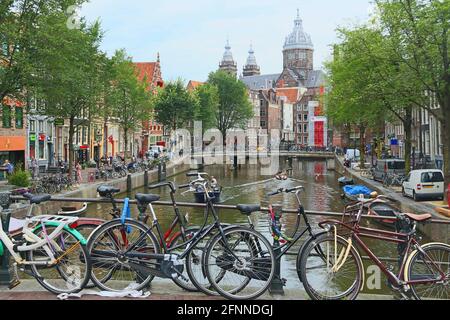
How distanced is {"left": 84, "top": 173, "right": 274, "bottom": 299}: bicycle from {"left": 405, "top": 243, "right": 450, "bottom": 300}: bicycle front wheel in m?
1.60

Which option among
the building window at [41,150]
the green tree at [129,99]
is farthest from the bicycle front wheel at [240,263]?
the building window at [41,150]

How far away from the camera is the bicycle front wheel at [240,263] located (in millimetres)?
6059

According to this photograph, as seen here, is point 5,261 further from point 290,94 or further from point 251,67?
point 251,67

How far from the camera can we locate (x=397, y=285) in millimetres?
5969

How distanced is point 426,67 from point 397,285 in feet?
61.4

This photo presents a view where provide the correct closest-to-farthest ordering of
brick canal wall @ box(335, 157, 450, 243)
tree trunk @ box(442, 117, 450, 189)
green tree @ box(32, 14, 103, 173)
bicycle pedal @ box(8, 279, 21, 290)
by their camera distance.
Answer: bicycle pedal @ box(8, 279, 21, 290) → brick canal wall @ box(335, 157, 450, 243) → tree trunk @ box(442, 117, 450, 189) → green tree @ box(32, 14, 103, 173)

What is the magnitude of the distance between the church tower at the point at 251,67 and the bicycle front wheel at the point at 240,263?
173514 mm

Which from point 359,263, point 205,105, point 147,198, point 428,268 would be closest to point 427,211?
point 428,268

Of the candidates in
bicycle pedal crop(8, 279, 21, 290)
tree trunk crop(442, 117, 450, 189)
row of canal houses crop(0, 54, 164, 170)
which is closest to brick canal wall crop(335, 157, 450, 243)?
tree trunk crop(442, 117, 450, 189)

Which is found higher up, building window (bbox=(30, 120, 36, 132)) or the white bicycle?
building window (bbox=(30, 120, 36, 132))

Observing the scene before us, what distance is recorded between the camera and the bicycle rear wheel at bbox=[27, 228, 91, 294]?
6109mm

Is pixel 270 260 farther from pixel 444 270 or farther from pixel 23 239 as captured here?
pixel 23 239

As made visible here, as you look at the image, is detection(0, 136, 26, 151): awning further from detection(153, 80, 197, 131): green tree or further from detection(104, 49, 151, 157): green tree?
detection(153, 80, 197, 131): green tree

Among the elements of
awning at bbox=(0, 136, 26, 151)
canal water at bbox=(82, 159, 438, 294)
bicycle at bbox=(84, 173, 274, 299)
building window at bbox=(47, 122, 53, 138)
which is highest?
building window at bbox=(47, 122, 53, 138)
